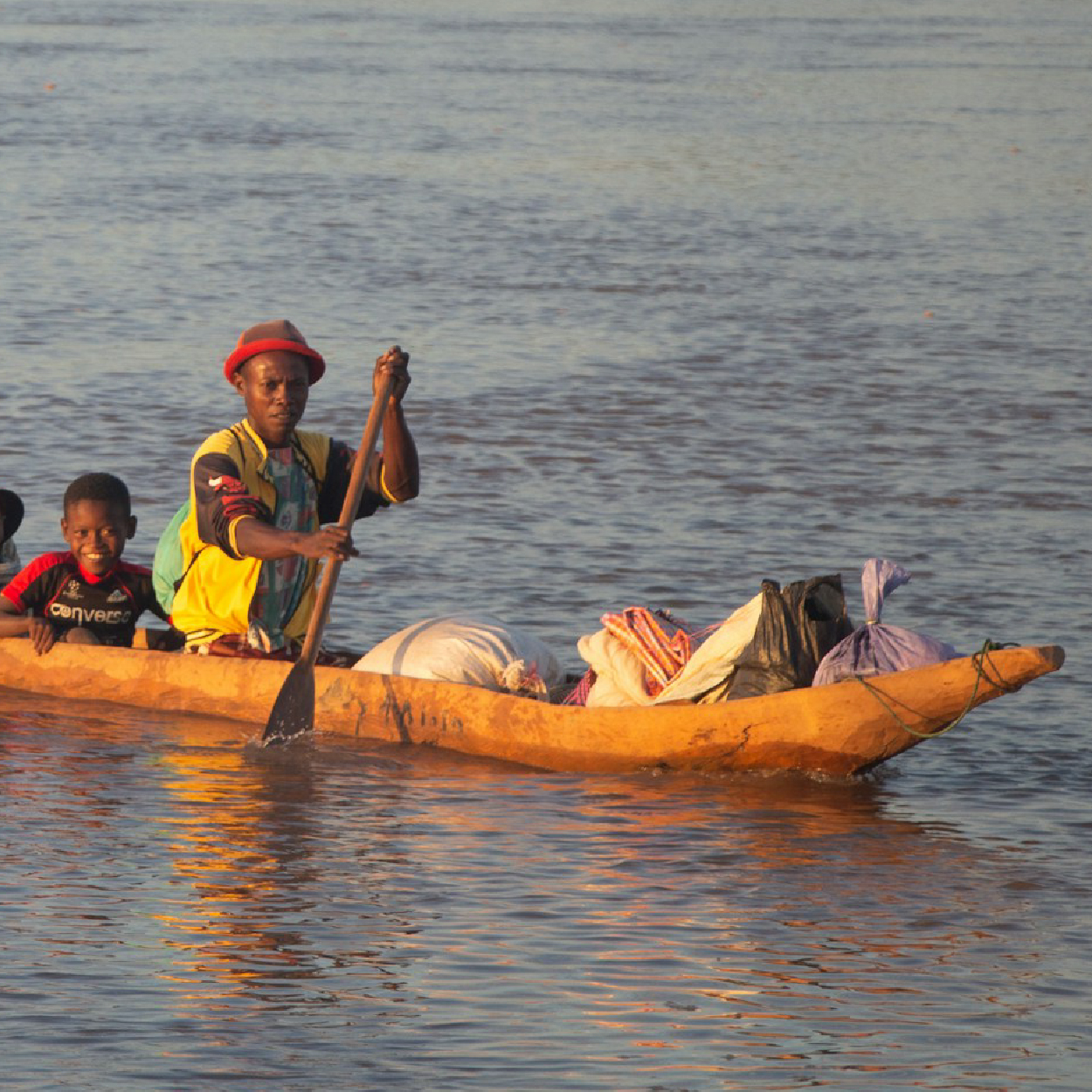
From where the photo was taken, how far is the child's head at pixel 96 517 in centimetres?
916

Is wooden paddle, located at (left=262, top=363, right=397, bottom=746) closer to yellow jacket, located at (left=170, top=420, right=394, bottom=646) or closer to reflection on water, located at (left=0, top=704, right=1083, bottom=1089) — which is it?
reflection on water, located at (left=0, top=704, right=1083, bottom=1089)

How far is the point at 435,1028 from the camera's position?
622 centimetres

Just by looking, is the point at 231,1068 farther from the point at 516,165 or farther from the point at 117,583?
the point at 516,165

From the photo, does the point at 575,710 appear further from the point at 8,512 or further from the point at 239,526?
the point at 8,512

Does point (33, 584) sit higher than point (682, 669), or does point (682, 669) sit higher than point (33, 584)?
point (33, 584)

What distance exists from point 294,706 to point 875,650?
189cm

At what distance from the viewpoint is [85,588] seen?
30.8ft

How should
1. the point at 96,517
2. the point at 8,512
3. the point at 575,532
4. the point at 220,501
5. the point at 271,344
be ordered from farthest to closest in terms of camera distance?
the point at 575,532 < the point at 8,512 < the point at 96,517 < the point at 271,344 < the point at 220,501

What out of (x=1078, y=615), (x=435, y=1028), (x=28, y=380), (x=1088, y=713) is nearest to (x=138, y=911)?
(x=435, y=1028)

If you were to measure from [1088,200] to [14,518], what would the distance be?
53.2 ft

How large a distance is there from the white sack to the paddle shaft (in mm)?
296

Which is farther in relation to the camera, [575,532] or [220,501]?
[575,532]

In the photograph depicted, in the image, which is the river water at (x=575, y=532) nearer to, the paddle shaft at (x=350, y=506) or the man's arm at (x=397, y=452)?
the paddle shaft at (x=350, y=506)

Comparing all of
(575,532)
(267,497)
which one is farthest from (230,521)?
(575,532)
